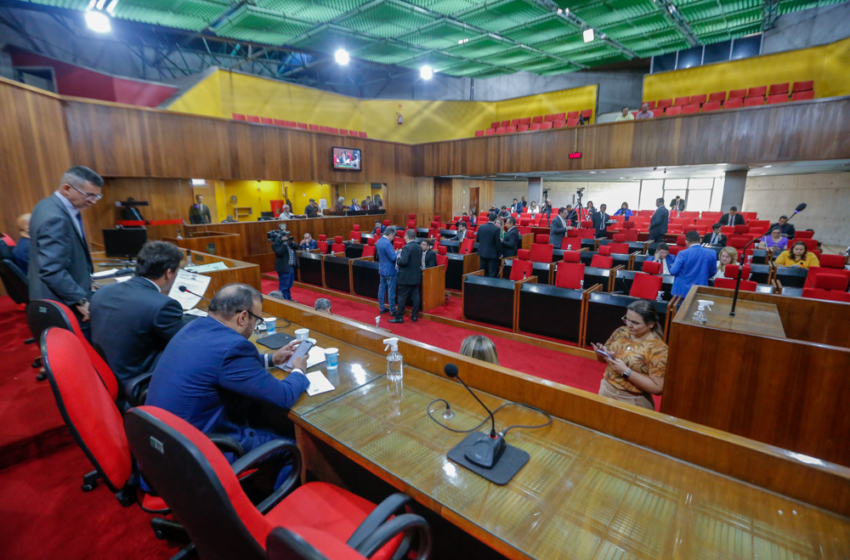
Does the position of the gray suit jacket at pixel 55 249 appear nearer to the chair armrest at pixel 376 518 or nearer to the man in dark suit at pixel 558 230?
the chair armrest at pixel 376 518

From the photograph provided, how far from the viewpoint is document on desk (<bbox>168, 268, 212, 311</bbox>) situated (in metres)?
2.98

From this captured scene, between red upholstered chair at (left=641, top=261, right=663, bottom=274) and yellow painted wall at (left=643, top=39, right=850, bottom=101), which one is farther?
yellow painted wall at (left=643, top=39, right=850, bottom=101)

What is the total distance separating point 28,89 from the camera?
612cm

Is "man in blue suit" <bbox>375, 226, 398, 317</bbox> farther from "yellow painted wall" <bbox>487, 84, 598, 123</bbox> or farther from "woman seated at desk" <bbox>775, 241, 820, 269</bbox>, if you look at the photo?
"yellow painted wall" <bbox>487, 84, 598, 123</bbox>

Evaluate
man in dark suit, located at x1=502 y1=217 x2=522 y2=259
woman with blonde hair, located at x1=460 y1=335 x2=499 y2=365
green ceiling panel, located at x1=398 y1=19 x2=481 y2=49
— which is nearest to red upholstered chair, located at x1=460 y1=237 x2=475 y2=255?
man in dark suit, located at x1=502 y1=217 x2=522 y2=259

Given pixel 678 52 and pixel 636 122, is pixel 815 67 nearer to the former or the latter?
pixel 678 52

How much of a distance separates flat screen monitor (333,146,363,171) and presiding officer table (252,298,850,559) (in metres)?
11.7

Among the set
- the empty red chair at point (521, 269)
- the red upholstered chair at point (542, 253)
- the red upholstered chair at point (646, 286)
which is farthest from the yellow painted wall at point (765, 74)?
the empty red chair at point (521, 269)

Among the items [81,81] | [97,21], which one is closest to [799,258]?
[97,21]

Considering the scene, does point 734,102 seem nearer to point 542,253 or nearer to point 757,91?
point 757,91

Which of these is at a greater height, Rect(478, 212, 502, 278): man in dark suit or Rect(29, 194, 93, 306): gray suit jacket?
Rect(29, 194, 93, 306): gray suit jacket

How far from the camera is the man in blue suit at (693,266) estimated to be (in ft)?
14.2

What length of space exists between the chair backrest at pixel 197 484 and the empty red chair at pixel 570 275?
553 cm

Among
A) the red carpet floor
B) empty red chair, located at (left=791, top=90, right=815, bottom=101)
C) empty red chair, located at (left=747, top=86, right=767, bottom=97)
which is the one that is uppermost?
empty red chair, located at (left=747, top=86, right=767, bottom=97)
